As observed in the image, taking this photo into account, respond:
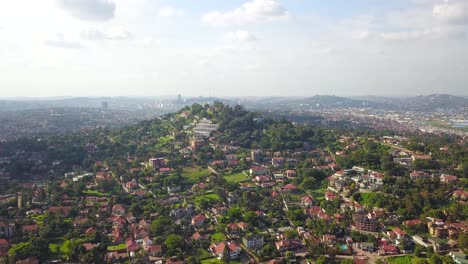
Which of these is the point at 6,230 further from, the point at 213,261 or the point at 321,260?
the point at 321,260

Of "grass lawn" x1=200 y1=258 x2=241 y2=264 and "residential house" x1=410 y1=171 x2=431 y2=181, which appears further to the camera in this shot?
"residential house" x1=410 y1=171 x2=431 y2=181

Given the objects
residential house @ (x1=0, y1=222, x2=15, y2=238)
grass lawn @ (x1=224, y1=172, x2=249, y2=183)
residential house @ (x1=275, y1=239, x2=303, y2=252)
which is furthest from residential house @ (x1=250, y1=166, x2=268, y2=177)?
residential house @ (x1=0, y1=222, x2=15, y2=238)

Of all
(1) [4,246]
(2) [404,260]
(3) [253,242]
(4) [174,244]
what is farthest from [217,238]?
(1) [4,246]

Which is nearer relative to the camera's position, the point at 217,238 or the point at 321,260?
the point at 321,260

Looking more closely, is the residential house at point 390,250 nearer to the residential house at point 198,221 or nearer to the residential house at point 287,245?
the residential house at point 287,245

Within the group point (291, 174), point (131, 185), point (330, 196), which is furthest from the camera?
point (291, 174)

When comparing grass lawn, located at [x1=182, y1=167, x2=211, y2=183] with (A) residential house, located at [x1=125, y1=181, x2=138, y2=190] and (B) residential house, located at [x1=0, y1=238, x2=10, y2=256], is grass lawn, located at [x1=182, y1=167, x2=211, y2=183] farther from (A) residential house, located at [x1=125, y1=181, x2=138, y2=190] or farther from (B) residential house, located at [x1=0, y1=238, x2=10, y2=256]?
(B) residential house, located at [x1=0, y1=238, x2=10, y2=256]
